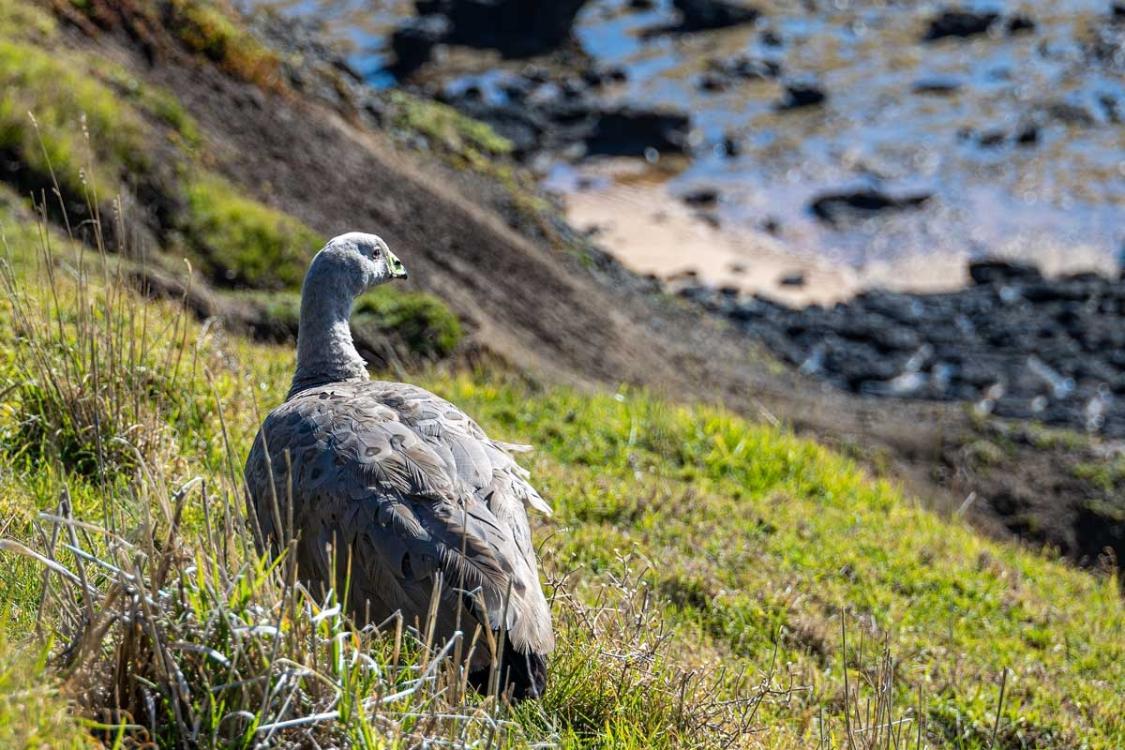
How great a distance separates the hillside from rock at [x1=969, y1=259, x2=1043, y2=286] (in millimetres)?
8146

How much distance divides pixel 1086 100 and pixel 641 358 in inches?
872

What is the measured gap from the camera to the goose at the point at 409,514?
396cm

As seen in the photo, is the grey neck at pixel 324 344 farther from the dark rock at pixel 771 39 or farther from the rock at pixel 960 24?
the rock at pixel 960 24

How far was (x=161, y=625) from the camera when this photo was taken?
3.18 metres

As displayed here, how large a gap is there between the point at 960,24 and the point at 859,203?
1288cm

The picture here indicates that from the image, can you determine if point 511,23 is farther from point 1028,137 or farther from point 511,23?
point 1028,137

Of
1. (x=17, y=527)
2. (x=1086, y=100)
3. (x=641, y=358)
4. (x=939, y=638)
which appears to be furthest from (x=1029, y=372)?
(x=17, y=527)

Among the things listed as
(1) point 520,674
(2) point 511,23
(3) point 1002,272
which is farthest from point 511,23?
(1) point 520,674

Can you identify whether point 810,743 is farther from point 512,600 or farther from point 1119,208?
point 1119,208

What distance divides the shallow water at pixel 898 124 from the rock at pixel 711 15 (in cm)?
47

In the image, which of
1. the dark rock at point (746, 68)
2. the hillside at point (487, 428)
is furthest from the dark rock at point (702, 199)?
the hillside at point (487, 428)

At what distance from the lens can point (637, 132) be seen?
29.3 metres

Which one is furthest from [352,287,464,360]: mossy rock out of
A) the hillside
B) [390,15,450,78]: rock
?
[390,15,450,78]: rock

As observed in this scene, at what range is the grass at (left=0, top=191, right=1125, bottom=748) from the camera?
3184mm
